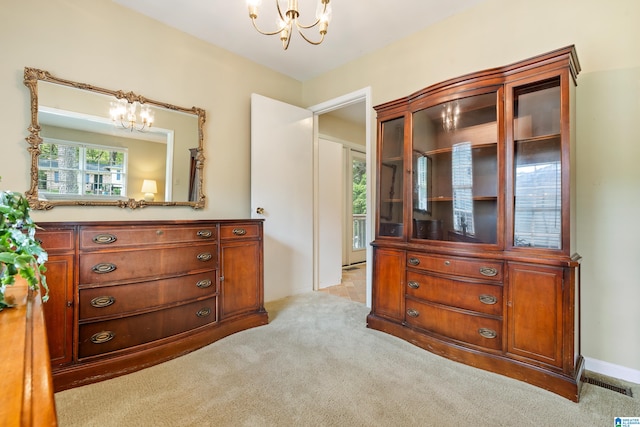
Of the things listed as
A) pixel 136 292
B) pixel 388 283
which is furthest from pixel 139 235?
pixel 388 283

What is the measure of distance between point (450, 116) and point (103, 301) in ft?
8.85

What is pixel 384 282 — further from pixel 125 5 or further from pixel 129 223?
pixel 125 5

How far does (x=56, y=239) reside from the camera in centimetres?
170

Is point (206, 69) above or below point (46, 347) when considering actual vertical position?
above

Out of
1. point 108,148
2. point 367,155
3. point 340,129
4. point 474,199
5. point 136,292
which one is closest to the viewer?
point 136,292

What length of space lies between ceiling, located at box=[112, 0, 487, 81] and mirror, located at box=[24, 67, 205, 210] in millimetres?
746

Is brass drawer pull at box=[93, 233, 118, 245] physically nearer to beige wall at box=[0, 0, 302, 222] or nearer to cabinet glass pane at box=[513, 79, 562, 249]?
beige wall at box=[0, 0, 302, 222]

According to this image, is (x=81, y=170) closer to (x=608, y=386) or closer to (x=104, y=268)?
(x=104, y=268)

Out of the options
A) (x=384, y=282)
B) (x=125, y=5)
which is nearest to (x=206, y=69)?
(x=125, y=5)

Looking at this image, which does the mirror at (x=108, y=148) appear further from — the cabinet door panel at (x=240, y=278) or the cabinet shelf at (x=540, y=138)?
the cabinet shelf at (x=540, y=138)

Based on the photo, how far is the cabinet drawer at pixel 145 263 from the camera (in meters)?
1.81

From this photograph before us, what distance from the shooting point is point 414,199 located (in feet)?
7.77

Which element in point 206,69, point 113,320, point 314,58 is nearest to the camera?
point 113,320

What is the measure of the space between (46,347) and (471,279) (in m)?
2.12
